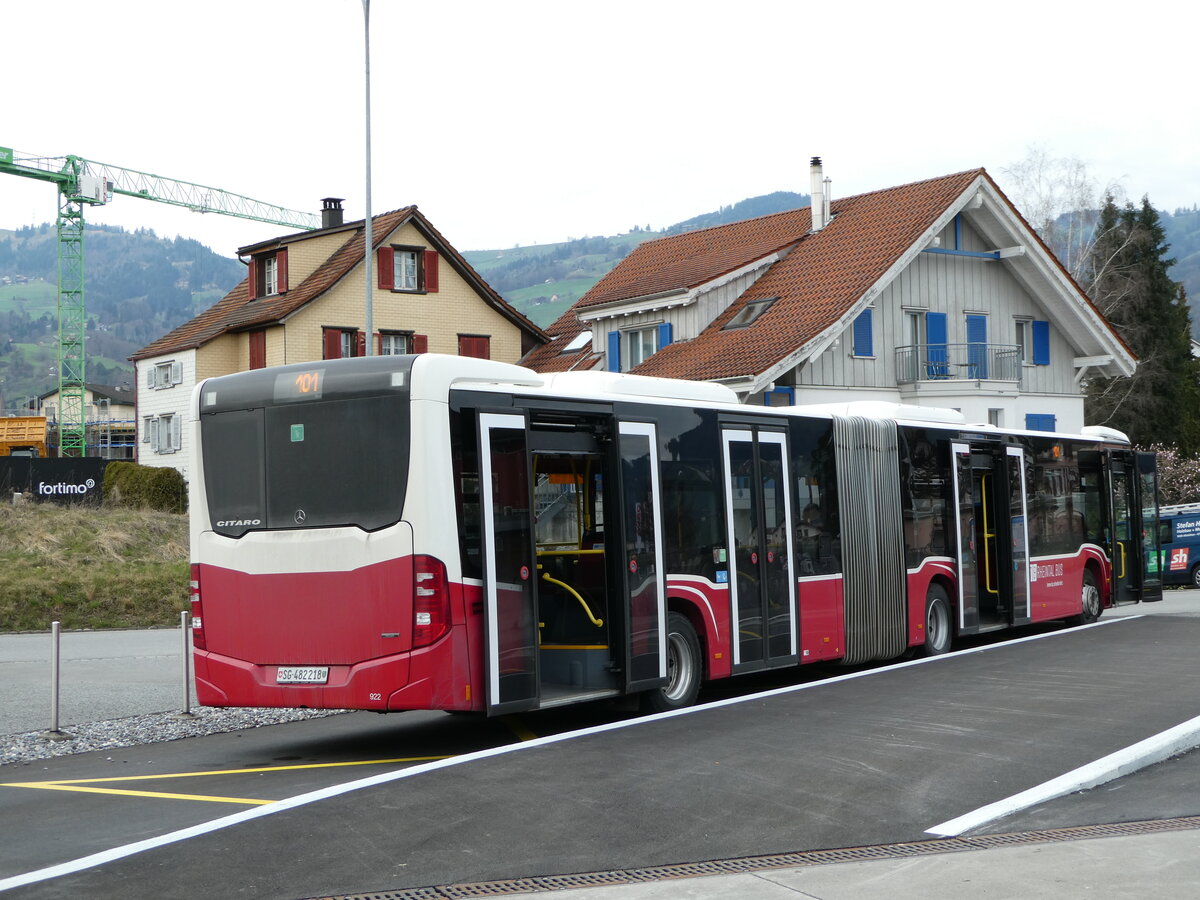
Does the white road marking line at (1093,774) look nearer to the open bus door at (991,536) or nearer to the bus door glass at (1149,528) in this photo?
the open bus door at (991,536)

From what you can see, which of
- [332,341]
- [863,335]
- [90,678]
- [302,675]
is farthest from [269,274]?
[302,675]

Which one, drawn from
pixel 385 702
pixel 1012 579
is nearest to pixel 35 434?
pixel 1012 579

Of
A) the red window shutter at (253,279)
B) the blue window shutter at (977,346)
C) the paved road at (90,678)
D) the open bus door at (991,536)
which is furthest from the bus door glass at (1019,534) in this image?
the red window shutter at (253,279)

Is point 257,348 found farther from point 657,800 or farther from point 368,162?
point 657,800

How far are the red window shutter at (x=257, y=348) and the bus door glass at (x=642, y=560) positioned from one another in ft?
134

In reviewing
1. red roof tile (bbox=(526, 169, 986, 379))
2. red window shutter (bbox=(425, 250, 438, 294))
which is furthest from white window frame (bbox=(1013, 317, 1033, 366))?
red window shutter (bbox=(425, 250, 438, 294))

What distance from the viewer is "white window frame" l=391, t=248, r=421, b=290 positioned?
5206 cm

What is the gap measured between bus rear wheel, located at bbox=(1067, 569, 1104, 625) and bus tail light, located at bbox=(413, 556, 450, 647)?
14.0m

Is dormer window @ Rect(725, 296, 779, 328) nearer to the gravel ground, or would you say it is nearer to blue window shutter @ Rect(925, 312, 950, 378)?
blue window shutter @ Rect(925, 312, 950, 378)

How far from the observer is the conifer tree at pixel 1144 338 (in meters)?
60.8

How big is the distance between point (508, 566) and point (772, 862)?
162 inches

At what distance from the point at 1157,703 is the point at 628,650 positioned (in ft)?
15.2

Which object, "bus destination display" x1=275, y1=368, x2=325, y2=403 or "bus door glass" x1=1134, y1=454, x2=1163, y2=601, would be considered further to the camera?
"bus door glass" x1=1134, y1=454, x2=1163, y2=601

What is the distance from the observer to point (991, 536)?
739 inches
